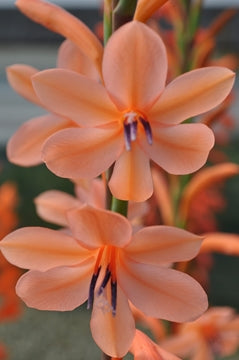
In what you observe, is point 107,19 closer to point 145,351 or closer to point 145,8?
point 145,8

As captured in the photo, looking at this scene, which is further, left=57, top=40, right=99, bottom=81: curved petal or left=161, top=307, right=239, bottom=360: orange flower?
left=161, top=307, right=239, bottom=360: orange flower

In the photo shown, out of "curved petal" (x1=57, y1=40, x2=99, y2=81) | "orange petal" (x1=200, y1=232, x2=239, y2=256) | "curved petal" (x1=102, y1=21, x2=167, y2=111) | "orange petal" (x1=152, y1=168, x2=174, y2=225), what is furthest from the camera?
"orange petal" (x1=152, y1=168, x2=174, y2=225)

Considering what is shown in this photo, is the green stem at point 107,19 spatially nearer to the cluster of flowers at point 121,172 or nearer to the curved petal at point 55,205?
the cluster of flowers at point 121,172

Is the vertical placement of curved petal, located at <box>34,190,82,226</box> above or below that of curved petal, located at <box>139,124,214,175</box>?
below

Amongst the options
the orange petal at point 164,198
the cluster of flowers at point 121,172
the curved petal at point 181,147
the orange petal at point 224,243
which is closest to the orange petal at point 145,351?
the cluster of flowers at point 121,172

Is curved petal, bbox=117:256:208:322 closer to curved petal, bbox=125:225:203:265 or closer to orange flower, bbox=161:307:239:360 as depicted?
curved petal, bbox=125:225:203:265

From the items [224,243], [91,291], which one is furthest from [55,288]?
[224,243]

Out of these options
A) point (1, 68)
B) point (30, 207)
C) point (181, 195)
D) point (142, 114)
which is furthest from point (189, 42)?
point (1, 68)

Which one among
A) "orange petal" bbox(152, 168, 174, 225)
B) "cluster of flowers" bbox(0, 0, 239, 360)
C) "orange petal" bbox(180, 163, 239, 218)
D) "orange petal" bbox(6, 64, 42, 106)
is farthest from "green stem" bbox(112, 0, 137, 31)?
"orange petal" bbox(152, 168, 174, 225)
